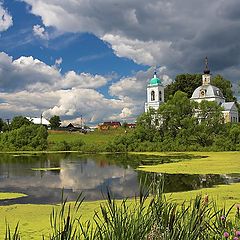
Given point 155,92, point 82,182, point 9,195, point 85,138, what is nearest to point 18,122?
point 85,138

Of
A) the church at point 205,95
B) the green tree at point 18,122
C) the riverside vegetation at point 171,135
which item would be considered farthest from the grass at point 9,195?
the green tree at point 18,122

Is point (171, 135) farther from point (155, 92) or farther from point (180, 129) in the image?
point (155, 92)

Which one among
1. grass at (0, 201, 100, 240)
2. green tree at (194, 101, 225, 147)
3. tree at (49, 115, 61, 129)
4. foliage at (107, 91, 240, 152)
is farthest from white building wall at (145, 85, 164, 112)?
grass at (0, 201, 100, 240)

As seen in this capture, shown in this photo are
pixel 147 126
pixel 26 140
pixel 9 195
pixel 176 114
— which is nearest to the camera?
pixel 9 195

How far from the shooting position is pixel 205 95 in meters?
59.8

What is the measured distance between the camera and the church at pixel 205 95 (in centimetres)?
5847

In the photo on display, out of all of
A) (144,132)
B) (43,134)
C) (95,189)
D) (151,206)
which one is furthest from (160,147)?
(151,206)

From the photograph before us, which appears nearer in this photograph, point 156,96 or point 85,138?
point 85,138

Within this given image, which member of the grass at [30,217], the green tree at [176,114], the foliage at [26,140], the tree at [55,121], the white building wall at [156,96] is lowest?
the grass at [30,217]

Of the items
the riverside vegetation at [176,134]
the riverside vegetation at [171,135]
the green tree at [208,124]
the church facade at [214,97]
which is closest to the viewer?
the riverside vegetation at [176,134]

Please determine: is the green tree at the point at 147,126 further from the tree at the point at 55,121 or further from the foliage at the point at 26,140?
the tree at the point at 55,121

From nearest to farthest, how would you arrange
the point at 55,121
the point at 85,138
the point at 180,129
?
the point at 180,129 < the point at 85,138 < the point at 55,121

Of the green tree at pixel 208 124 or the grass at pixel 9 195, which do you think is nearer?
the grass at pixel 9 195

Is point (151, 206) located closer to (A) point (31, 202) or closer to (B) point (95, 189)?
(A) point (31, 202)
